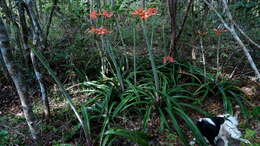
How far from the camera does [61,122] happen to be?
111 inches

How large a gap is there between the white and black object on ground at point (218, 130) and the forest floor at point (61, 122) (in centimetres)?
25

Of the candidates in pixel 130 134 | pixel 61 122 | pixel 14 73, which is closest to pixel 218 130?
pixel 130 134

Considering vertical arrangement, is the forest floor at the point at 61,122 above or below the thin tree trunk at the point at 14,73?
below

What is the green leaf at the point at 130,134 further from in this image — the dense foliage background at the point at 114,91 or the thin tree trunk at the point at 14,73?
the thin tree trunk at the point at 14,73

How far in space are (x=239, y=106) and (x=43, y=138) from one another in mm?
3103

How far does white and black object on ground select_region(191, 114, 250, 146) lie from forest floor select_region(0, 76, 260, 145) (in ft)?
0.81

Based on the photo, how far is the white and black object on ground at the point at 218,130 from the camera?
7.16 feet

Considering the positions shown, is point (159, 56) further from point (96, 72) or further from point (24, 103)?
point (24, 103)

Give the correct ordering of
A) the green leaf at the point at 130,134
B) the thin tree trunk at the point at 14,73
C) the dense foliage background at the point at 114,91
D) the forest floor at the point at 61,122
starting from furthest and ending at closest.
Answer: the forest floor at the point at 61,122, the dense foliage background at the point at 114,91, the green leaf at the point at 130,134, the thin tree trunk at the point at 14,73

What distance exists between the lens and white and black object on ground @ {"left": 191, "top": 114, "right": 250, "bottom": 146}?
7.16 ft

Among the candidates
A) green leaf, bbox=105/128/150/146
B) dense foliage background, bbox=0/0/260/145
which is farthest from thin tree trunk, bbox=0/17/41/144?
green leaf, bbox=105/128/150/146

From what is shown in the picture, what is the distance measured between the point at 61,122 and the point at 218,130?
229 centimetres

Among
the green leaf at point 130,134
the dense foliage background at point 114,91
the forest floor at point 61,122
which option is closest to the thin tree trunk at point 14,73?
the dense foliage background at point 114,91

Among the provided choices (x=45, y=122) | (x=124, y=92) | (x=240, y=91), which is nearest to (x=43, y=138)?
(x=45, y=122)
